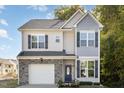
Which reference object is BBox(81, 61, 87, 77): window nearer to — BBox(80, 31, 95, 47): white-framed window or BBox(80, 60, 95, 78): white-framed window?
BBox(80, 60, 95, 78): white-framed window

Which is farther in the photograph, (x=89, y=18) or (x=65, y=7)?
(x=65, y=7)

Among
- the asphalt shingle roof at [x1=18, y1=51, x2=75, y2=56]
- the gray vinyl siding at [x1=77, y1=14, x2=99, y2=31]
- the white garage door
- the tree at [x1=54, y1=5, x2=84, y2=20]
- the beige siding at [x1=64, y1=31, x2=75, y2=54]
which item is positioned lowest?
the white garage door

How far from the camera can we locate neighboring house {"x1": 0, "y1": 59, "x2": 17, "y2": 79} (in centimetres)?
2217

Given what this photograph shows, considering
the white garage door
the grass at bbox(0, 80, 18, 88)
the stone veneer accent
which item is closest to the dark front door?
the stone veneer accent

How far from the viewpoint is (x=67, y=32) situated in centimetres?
2236

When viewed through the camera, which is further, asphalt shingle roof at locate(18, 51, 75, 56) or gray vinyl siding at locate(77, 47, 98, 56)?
asphalt shingle roof at locate(18, 51, 75, 56)

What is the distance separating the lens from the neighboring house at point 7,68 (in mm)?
22172

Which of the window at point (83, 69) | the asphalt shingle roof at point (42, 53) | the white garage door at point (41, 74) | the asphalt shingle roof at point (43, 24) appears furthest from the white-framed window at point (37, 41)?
the window at point (83, 69)

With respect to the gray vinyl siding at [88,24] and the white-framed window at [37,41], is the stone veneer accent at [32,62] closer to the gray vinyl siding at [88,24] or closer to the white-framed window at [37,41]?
the white-framed window at [37,41]

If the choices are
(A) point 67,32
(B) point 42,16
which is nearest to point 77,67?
(A) point 67,32

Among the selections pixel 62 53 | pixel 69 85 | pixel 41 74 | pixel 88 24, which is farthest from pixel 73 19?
pixel 69 85

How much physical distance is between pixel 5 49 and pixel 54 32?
2986mm

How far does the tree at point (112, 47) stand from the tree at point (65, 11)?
1.34m
